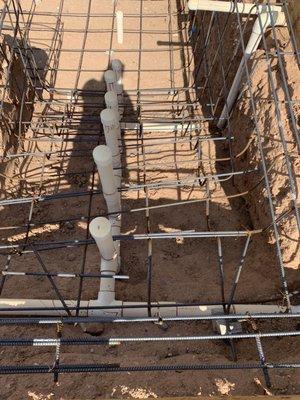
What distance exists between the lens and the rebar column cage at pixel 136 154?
4695 mm

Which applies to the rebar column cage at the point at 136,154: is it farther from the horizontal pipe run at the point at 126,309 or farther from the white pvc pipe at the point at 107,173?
the white pvc pipe at the point at 107,173

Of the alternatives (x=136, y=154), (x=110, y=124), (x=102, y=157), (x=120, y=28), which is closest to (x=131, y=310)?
(x=102, y=157)

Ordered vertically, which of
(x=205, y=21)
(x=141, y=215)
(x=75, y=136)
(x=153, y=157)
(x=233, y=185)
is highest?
(x=205, y=21)

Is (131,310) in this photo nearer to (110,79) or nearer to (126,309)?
(126,309)

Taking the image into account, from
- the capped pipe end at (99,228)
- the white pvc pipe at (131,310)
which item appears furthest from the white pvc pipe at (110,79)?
the white pvc pipe at (131,310)

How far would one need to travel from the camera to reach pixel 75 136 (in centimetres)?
742

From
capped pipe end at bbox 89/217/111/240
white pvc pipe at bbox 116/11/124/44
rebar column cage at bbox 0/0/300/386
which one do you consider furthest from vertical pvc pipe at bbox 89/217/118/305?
white pvc pipe at bbox 116/11/124/44

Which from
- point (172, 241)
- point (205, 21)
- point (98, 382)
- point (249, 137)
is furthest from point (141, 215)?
point (205, 21)

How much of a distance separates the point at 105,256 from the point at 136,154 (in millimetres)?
2569

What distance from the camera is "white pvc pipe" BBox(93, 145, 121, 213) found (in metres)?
4.44

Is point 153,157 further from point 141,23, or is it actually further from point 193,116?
point 141,23

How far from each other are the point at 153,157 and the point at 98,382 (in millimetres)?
4419

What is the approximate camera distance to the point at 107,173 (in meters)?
4.62

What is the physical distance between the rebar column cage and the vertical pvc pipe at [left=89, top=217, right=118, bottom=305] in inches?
7.0
